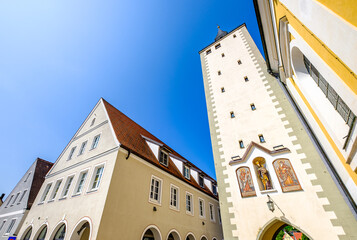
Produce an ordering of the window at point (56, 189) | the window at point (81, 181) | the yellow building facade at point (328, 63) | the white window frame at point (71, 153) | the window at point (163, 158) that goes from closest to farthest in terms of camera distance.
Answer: the yellow building facade at point (328, 63) < the window at point (81, 181) < the window at point (56, 189) < the window at point (163, 158) < the white window frame at point (71, 153)

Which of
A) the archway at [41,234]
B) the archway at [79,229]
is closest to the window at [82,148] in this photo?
the archway at [41,234]

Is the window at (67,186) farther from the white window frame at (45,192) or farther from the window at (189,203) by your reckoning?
the window at (189,203)

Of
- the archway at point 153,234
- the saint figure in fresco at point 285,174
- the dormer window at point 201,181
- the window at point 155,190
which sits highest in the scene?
the dormer window at point 201,181

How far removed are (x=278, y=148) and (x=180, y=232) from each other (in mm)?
9074

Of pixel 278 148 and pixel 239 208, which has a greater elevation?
pixel 278 148

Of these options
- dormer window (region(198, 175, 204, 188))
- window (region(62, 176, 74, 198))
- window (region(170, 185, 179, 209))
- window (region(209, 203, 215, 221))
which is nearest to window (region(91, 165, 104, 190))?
window (region(62, 176, 74, 198))

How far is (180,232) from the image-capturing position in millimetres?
11648

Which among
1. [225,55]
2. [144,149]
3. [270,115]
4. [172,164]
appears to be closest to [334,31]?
[270,115]

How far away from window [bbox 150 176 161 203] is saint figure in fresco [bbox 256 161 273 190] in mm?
6917

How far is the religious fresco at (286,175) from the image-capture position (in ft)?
22.0

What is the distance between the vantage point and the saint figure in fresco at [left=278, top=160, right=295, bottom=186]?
6.87m

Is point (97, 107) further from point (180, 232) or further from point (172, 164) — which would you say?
point (180, 232)

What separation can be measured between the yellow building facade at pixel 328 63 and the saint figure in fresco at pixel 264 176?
7.51 ft

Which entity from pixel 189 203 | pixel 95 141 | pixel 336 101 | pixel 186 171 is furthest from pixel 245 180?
pixel 95 141
